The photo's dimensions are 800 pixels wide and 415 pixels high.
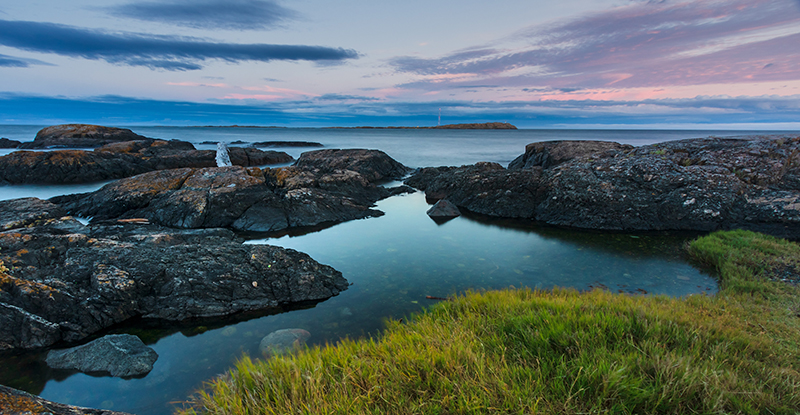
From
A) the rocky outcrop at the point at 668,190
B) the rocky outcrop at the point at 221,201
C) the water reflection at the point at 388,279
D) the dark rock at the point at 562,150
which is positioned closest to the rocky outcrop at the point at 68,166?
the rocky outcrop at the point at 221,201

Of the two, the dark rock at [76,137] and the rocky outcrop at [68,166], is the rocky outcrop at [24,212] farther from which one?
the dark rock at [76,137]

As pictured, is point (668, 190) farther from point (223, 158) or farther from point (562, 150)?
point (223, 158)

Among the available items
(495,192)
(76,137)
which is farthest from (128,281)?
(76,137)

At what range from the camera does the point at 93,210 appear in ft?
40.6

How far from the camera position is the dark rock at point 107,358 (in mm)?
4578

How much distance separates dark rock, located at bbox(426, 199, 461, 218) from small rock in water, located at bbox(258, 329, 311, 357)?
8.83 meters

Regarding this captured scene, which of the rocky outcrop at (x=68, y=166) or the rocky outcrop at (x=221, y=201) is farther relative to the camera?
the rocky outcrop at (x=68, y=166)

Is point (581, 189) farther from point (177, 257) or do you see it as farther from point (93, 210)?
point (93, 210)

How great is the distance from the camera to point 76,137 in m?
50.3

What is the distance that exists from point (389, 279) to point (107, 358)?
4990 mm

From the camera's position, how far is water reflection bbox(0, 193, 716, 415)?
442cm

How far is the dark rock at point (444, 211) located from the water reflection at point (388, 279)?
0.51m

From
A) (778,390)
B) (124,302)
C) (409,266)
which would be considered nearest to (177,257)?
(124,302)

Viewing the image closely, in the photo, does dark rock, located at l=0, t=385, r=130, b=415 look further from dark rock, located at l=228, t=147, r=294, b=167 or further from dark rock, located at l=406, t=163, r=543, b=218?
dark rock, located at l=228, t=147, r=294, b=167
